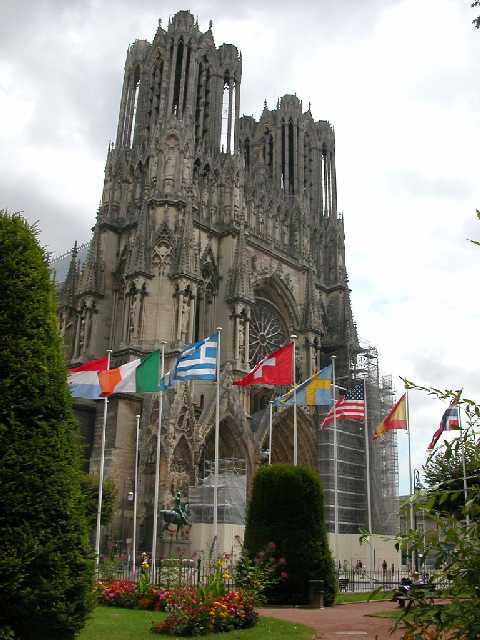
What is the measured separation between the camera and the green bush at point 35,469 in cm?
747

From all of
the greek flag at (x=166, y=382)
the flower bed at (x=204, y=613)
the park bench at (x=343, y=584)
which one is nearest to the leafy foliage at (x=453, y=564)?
the flower bed at (x=204, y=613)

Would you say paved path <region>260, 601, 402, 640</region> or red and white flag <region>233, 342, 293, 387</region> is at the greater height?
red and white flag <region>233, 342, 293, 387</region>

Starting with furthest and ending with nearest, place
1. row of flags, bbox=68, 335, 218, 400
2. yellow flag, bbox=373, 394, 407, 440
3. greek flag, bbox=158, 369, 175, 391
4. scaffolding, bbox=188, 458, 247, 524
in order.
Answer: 1. scaffolding, bbox=188, 458, 247, 524
2. yellow flag, bbox=373, 394, 407, 440
3. greek flag, bbox=158, 369, 175, 391
4. row of flags, bbox=68, 335, 218, 400

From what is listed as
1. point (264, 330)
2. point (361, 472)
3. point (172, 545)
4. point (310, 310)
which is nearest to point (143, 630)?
point (172, 545)

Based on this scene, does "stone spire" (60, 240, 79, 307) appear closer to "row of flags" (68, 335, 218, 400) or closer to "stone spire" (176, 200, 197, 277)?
"stone spire" (176, 200, 197, 277)

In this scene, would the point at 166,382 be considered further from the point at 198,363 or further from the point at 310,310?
the point at 310,310

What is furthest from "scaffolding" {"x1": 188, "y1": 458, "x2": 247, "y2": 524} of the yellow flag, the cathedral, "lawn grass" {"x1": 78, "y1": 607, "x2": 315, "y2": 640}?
"lawn grass" {"x1": 78, "y1": 607, "x2": 315, "y2": 640}

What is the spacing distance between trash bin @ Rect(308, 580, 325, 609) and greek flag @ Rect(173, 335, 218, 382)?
7942 millimetres

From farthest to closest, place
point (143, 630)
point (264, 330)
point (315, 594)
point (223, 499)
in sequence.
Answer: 1. point (264, 330)
2. point (223, 499)
3. point (315, 594)
4. point (143, 630)

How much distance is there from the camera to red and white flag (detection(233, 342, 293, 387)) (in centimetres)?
2370

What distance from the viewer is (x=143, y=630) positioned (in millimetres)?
11797

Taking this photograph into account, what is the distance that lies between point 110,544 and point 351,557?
43.4ft

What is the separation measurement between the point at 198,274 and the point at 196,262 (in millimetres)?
912

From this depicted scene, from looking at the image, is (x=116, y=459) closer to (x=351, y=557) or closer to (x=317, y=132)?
(x=351, y=557)
